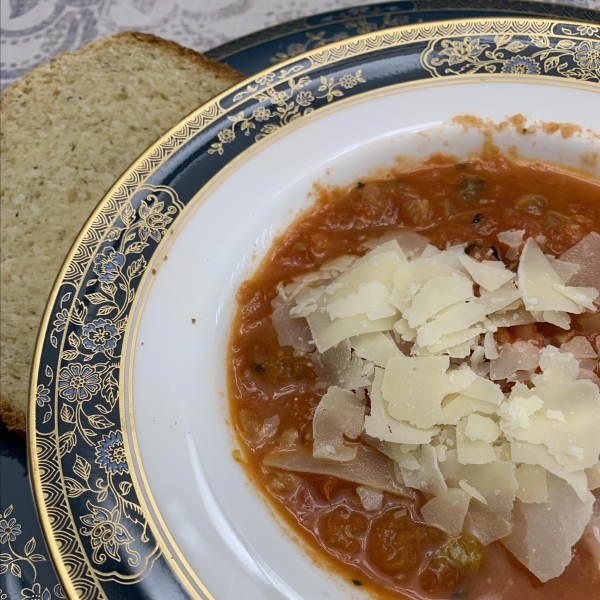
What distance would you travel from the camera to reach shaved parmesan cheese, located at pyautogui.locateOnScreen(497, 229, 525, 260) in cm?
264

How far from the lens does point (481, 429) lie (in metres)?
2.08

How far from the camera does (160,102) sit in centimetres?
337

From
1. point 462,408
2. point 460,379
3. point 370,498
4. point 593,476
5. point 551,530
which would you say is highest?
point 460,379

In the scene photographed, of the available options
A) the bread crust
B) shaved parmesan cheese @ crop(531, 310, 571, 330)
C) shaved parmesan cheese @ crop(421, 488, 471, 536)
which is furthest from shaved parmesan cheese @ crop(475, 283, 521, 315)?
the bread crust

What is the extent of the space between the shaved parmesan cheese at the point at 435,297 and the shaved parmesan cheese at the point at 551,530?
74 centimetres

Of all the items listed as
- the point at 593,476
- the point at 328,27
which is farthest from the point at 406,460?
the point at 328,27

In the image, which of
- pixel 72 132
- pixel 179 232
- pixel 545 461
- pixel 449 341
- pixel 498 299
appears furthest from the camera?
pixel 72 132

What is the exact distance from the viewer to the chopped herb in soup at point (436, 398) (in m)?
2.06

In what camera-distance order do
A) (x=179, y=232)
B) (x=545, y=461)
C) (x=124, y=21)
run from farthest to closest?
(x=124, y=21) < (x=179, y=232) < (x=545, y=461)

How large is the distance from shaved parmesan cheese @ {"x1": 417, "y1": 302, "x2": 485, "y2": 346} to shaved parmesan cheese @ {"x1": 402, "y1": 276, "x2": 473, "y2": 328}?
28 millimetres

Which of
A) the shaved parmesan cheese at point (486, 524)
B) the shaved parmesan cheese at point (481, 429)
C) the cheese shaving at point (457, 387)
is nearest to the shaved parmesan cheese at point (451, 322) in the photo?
the cheese shaving at point (457, 387)

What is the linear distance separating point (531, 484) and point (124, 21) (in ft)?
13.6

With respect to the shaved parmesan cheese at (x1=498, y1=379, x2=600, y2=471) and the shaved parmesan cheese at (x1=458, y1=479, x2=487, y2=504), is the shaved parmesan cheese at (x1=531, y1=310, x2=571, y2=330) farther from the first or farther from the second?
the shaved parmesan cheese at (x1=458, y1=479, x2=487, y2=504)

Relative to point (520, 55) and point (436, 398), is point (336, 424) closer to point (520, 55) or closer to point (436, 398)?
point (436, 398)
